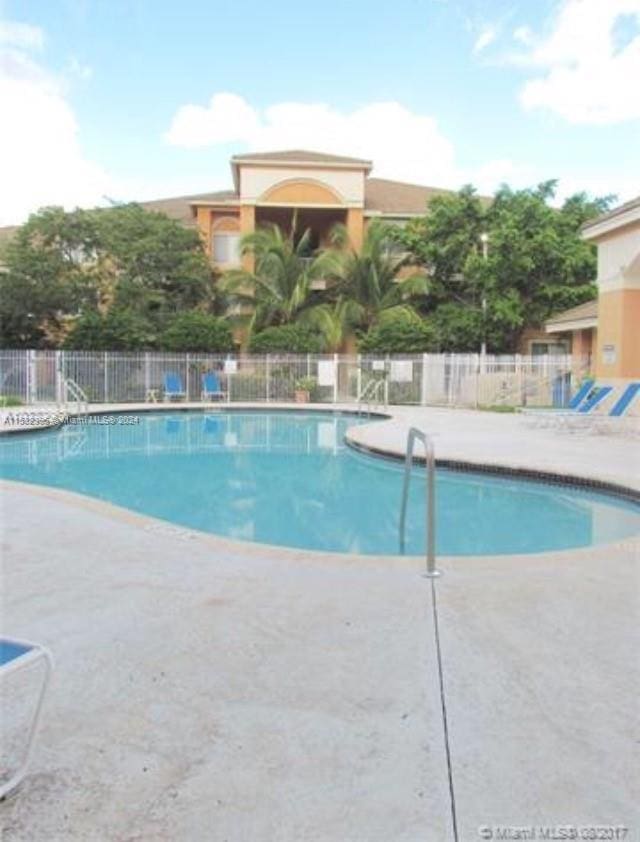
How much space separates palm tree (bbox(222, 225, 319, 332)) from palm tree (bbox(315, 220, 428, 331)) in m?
0.94

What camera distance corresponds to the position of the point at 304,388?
23.2 metres

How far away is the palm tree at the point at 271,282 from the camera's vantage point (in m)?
25.2

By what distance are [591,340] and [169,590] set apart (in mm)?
20750

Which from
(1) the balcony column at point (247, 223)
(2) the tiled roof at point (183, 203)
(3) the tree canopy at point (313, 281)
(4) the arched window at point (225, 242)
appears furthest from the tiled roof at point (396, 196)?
(2) the tiled roof at point (183, 203)

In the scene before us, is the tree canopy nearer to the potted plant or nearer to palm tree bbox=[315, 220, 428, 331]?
palm tree bbox=[315, 220, 428, 331]

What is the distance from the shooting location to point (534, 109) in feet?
58.8

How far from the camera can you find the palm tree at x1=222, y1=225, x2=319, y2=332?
25156 mm

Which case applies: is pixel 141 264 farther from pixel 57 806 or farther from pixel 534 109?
pixel 57 806

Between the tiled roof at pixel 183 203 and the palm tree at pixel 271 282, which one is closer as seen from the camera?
the palm tree at pixel 271 282

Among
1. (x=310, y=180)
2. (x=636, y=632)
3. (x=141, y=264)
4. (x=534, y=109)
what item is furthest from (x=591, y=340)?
(x=636, y=632)

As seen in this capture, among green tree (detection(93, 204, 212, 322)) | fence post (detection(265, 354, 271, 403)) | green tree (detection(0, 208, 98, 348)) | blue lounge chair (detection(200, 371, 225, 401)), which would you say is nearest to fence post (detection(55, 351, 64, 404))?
green tree (detection(0, 208, 98, 348))

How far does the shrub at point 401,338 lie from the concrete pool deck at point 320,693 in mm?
18297

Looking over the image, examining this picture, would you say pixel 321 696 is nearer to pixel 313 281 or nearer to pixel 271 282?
pixel 271 282

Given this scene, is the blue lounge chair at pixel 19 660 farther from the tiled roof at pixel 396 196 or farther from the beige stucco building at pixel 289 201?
the tiled roof at pixel 396 196
